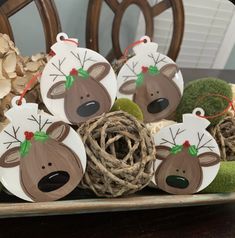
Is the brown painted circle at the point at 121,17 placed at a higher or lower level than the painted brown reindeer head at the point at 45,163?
higher

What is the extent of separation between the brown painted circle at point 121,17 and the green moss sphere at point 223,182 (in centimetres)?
66

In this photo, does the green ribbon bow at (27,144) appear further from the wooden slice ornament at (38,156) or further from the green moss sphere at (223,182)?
the green moss sphere at (223,182)

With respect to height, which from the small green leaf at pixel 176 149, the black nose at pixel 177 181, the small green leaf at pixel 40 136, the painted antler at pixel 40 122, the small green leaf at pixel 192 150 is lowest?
the black nose at pixel 177 181

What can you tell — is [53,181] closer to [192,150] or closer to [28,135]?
[28,135]

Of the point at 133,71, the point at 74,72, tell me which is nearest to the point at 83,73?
the point at 74,72

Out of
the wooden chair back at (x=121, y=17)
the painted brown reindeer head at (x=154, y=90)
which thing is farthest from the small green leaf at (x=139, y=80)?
the wooden chair back at (x=121, y=17)

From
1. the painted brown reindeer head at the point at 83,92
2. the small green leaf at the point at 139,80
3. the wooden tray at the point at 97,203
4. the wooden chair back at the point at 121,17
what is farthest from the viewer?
the wooden chair back at the point at 121,17

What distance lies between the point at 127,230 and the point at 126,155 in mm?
144

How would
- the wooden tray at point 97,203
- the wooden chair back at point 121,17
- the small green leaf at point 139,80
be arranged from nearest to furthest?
the wooden tray at point 97,203 → the small green leaf at point 139,80 → the wooden chair back at point 121,17

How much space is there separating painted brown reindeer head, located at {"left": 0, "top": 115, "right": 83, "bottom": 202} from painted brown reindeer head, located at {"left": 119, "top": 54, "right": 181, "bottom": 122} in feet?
0.69

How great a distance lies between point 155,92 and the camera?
0.72 m

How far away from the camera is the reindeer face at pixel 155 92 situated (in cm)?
71

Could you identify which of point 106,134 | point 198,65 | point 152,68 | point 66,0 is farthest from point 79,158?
point 198,65

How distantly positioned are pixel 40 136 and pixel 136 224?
23 centimetres
